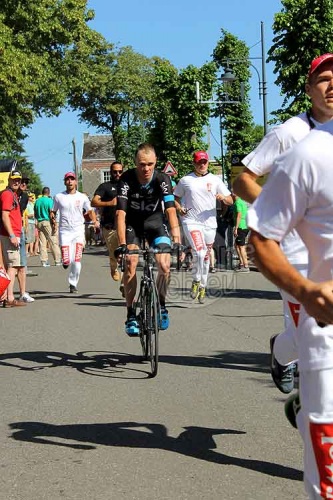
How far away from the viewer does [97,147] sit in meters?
135

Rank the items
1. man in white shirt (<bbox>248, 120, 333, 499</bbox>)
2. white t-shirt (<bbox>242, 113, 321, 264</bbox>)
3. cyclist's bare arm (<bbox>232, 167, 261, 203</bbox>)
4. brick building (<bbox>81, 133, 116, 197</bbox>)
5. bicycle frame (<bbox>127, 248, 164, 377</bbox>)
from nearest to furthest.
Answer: man in white shirt (<bbox>248, 120, 333, 499</bbox>) < cyclist's bare arm (<bbox>232, 167, 261, 203</bbox>) < white t-shirt (<bbox>242, 113, 321, 264</bbox>) < bicycle frame (<bbox>127, 248, 164, 377</bbox>) < brick building (<bbox>81, 133, 116, 197</bbox>)

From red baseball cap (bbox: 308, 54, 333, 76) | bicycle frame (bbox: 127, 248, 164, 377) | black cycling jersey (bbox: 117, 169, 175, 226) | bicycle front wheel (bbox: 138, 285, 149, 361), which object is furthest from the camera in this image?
black cycling jersey (bbox: 117, 169, 175, 226)

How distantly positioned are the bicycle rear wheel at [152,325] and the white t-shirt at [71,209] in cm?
751

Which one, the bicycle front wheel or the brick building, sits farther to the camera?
the brick building

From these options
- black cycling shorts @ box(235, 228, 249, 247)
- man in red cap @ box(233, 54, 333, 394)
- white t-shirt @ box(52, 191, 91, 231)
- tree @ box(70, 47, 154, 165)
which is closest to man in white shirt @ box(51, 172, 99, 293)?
white t-shirt @ box(52, 191, 91, 231)

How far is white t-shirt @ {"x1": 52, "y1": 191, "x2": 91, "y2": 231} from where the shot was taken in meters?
15.4

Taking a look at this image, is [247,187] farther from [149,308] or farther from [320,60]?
[149,308]

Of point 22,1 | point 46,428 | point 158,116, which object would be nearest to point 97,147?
point 158,116

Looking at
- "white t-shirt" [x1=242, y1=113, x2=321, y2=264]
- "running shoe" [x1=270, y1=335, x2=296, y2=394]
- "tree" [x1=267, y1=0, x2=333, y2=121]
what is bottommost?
"running shoe" [x1=270, y1=335, x2=296, y2=394]

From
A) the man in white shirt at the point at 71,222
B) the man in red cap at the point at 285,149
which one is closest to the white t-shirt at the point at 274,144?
the man in red cap at the point at 285,149

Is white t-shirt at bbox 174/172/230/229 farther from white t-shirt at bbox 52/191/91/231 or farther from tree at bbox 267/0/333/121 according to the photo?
tree at bbox 267/0/333/121

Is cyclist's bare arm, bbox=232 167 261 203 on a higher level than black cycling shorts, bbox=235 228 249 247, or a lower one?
higher

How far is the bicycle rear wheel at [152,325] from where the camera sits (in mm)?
7543

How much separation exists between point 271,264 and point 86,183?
12936cm
